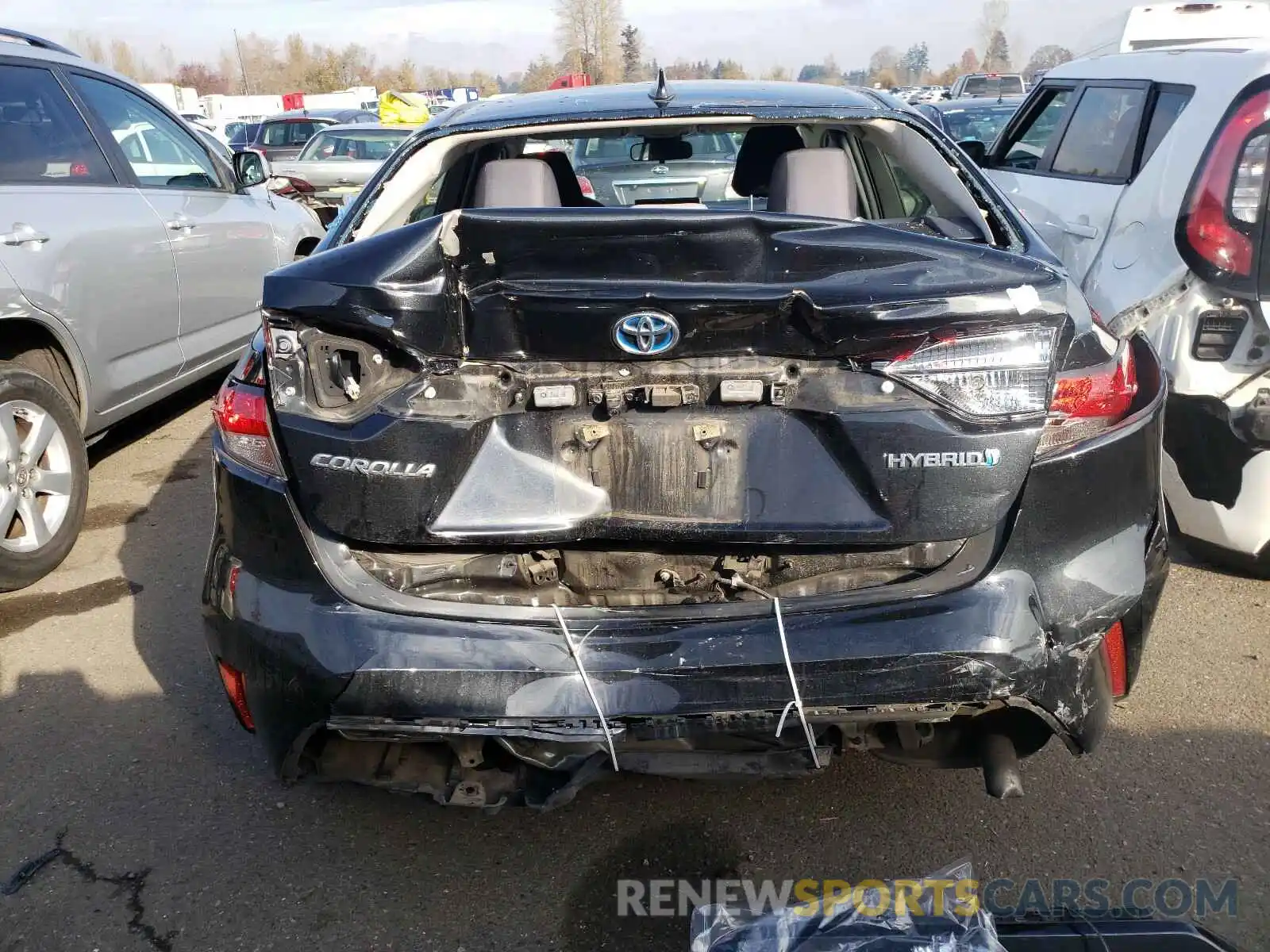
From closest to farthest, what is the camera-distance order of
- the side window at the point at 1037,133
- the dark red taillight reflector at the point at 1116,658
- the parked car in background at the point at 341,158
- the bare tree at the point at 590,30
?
the dark red taillight reflector at the point at 1116,658, the side window at the point at 1037,133, the parked car in background at the point at 341,158, the bare tree at the point at 590,30

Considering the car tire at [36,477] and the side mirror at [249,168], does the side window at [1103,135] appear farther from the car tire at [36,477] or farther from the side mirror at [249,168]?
the car tire at [36,477]

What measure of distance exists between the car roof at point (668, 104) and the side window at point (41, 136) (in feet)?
6.51

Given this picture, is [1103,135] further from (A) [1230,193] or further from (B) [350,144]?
(B) [350,144]

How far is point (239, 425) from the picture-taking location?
7.66 ft

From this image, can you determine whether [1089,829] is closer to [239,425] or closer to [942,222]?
[942,222]

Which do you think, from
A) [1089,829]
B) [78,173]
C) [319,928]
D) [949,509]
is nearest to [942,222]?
[949,509]

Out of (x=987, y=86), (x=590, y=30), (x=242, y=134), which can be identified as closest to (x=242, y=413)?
(x=242, y=134)

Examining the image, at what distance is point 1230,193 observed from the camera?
3480mm

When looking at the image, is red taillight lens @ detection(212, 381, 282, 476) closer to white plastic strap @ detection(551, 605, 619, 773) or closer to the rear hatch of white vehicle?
the rear hatch of white vehicle

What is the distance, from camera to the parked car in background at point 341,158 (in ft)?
51.0

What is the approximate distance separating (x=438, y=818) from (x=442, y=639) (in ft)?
2.64

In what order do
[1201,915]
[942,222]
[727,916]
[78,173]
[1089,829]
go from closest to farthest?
1. [727,916]
2. [1201,915]
3. [1089,829]
4. [942,222]
5. [78,173]

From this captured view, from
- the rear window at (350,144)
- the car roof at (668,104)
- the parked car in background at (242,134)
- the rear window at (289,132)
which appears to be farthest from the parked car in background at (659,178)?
the parked car in background at (242,134)

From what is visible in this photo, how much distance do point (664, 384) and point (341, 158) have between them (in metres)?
15.5
